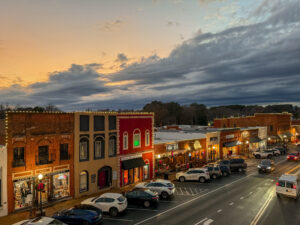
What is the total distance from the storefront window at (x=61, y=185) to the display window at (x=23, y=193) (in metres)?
2.30

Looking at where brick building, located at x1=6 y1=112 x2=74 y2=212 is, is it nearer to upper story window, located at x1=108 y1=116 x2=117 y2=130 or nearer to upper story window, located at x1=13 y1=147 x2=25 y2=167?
upper story window, located at x1=13 y1=147 x2=25 y2=167

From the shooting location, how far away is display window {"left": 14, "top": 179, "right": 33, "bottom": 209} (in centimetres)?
2027

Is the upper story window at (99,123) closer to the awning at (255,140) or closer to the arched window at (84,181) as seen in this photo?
the arched window at (84,181)

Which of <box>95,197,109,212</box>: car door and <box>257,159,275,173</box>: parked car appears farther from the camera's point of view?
<box>257,159,275,173</box>: parked car

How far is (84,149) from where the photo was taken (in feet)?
84.5

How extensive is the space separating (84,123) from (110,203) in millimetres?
9768

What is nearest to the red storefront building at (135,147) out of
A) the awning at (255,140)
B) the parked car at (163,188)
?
the parked car at (163,188)

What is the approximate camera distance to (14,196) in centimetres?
2003

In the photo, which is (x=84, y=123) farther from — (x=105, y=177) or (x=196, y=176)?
(x=196, y=176)

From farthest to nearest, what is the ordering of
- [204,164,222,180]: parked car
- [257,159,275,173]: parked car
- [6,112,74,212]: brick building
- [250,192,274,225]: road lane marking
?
[257,159,275,173]: parked car
[204,164,222,180]: parked car
[6,112,74,212]: brick building
[250,192,274,225]: road lane marking

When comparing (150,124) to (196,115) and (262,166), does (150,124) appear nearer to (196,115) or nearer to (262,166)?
(262,166)

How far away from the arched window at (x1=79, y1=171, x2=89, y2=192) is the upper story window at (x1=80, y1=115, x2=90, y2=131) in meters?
4.67

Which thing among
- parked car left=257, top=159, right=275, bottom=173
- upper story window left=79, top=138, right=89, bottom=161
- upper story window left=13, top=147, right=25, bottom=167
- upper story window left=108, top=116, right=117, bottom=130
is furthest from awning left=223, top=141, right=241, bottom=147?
upper story window left=13, top=147, right=25, bottom=167

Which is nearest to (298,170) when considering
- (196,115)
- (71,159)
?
(71,159)
